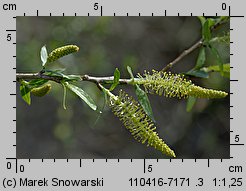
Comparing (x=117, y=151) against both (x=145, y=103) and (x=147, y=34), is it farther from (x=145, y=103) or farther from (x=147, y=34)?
(x=145, y=103)

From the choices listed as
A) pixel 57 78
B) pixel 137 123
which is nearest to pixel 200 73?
pixel 137 123

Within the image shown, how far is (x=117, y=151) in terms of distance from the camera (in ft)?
12.9

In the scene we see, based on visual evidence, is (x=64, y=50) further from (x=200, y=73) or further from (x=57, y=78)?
(x=200, y=73)

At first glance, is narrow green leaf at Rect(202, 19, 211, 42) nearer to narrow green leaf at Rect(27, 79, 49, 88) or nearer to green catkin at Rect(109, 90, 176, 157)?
green catkin at Rect(109, 90, 176, 157)


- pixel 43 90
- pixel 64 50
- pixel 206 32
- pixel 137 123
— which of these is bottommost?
pixel 137 123

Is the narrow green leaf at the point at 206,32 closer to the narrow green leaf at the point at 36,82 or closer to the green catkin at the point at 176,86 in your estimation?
the green catkin at the point at 176,86

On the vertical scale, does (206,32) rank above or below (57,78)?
above

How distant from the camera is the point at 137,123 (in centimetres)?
144

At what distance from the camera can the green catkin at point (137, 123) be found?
4.68 ft

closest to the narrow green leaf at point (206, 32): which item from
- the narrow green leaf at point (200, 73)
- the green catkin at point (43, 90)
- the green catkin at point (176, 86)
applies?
the narrow green leaf at point (200, 73)

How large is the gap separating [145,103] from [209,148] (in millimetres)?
2374

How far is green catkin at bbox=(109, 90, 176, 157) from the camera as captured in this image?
1426mm

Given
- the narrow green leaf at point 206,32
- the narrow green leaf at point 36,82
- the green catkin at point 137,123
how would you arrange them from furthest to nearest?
the narrow green leaf at point 206,32
the narrow green leaf at point 36,82
the green catkin at point 137,123

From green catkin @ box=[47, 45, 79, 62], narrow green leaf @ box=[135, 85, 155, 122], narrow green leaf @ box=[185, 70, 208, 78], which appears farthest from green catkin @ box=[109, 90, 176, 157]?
narrow green leaf @ box=[185, 70, 208, 78]
